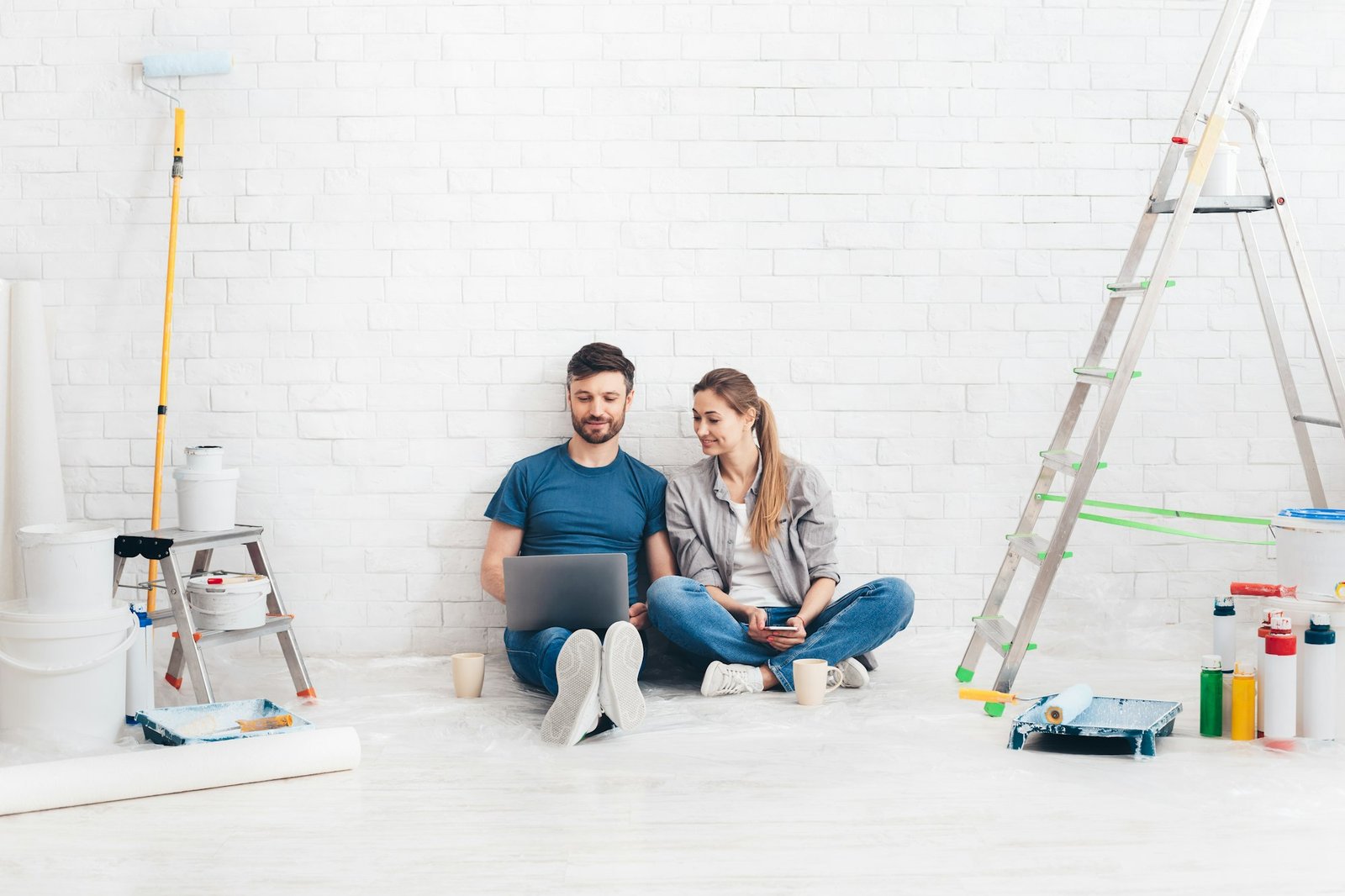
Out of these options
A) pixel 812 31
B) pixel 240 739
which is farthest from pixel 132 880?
pixel 812 31

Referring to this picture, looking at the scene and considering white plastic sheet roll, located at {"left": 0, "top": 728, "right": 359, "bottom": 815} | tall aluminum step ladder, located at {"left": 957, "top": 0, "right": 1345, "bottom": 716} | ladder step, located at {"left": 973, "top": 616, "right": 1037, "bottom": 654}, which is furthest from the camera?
ladder step, located at {"left": 973, "top": 616, "right": 1037, "bottom": 654}

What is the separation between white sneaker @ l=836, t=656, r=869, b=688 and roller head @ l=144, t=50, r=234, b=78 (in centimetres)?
259

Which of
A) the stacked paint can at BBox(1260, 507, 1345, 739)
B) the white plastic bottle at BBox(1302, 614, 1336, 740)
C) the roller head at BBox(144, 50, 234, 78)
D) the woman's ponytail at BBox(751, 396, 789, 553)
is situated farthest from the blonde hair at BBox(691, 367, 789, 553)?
the roller head at BBox(144, 50, 234, 78)

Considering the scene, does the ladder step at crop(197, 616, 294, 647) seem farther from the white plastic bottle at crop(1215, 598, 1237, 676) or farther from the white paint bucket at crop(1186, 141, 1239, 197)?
the white paint bucket at crop(1186, 141, 1239, 197)

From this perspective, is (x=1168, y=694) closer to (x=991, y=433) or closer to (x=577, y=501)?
(x=991, y=433)

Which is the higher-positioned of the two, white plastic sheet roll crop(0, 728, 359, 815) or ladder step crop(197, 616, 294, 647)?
ladder step crop(197, 616, 294, 647)

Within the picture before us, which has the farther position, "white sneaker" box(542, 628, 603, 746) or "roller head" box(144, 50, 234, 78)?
"roller head" box(144, 50, 234, 78)

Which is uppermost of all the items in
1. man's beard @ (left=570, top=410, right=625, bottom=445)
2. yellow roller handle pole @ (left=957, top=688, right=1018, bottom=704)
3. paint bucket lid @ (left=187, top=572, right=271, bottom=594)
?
man's beard @ (left=570, top=410, right=625, bottom=445)

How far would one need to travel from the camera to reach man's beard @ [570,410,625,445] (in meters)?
3.63

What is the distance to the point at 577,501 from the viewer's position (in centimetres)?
366

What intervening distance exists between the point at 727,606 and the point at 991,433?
1079mm

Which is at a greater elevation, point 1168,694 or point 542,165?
point 542,165

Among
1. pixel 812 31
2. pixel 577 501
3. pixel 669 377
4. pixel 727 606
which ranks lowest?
pixel 727 606

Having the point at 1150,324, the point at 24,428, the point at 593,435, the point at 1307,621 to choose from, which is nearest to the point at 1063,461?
the point at 1150,324
